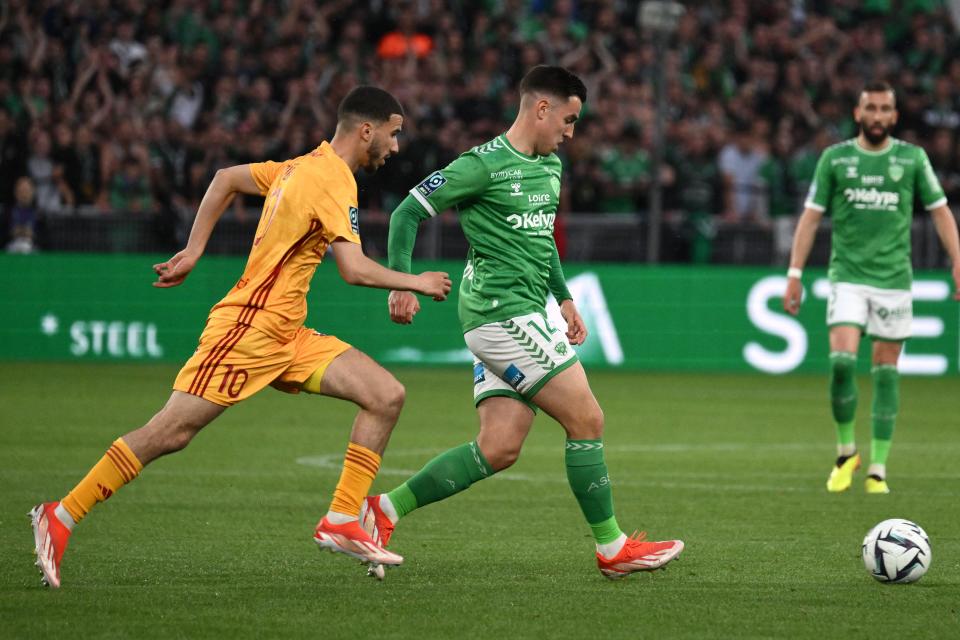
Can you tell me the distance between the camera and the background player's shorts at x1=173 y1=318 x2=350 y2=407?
6.70 metres

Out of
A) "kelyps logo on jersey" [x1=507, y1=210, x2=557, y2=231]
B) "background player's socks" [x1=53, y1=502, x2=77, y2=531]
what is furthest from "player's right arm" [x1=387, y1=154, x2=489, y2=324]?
"background player's socks" [x1=53, y1=502, x2=77, y2=531]

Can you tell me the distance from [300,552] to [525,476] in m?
3.63

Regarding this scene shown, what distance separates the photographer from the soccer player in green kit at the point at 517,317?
6.96 meters

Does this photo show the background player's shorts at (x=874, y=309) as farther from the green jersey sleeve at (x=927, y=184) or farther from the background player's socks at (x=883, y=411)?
the green jersey sleeve at (x=927, y=184)

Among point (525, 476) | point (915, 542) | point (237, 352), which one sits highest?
point (237, 352)

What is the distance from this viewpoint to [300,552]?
24.9 feet

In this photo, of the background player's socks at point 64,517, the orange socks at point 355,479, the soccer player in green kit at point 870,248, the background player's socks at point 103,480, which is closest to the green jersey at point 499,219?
the orange socks at point 355,479

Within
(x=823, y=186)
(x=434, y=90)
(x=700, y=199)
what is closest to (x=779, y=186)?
(x=700, y=199)

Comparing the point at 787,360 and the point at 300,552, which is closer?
the point at 300,552

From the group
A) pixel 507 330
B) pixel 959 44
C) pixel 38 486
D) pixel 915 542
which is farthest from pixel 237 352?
pixel 959 44

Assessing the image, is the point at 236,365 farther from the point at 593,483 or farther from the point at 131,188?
the point at 131,188

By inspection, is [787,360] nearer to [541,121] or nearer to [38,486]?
[38,486]

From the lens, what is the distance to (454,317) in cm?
2031

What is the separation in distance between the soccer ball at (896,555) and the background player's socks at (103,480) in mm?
2944
